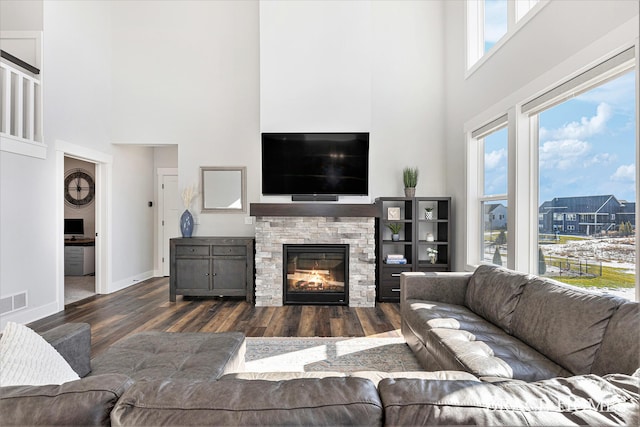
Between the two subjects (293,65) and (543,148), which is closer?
(543,148)

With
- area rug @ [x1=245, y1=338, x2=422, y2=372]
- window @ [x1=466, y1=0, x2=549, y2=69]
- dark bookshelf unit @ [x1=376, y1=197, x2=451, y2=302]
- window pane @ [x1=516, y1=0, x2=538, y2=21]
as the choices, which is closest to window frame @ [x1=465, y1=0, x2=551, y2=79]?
window @ [x1=466, y1=0, x2=549, y2=69]

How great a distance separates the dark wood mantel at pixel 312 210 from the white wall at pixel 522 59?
1366mm

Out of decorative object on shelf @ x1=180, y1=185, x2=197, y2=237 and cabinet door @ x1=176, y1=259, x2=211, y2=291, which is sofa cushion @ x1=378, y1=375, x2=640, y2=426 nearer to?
cabinet door @ x1=176, y1=259, x2=211, y2=291

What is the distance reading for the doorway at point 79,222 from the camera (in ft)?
21.8

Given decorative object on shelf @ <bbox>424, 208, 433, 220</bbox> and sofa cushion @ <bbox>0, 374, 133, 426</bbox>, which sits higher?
decorative object on shelf @ <bbox>424, 208, 433, 220</bbox>

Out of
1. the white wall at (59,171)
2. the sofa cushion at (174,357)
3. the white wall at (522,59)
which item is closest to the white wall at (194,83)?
the white wall at (59,171)

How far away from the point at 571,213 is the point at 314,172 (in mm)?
2906

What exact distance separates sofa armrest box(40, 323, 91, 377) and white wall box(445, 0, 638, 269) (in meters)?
3.46

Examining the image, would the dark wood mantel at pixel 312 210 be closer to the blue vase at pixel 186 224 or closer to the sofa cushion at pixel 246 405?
the blue vase at pixel 186 224

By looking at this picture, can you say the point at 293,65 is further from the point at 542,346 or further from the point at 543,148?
the point at 542,346

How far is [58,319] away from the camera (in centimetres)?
400

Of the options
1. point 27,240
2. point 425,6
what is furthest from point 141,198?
point 425,6

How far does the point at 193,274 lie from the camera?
4902 mm

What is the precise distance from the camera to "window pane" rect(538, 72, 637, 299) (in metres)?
2.29
